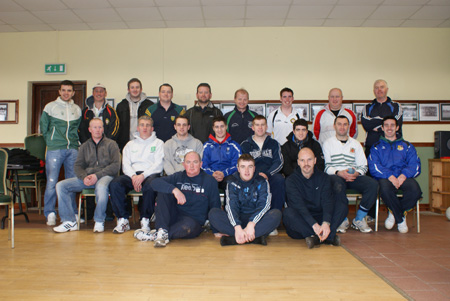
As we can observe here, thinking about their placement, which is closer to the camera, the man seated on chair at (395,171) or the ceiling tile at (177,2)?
the man seated on chair at (395,171)

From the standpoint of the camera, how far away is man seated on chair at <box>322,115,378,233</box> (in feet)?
12.2

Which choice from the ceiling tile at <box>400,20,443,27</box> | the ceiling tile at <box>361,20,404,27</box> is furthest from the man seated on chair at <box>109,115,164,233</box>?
the ceiling tile at <box>400,20,443,27</box>

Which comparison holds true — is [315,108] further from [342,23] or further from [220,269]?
[220,269]

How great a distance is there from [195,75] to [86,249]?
365 centimetres

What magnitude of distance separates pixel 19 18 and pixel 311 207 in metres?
5.28

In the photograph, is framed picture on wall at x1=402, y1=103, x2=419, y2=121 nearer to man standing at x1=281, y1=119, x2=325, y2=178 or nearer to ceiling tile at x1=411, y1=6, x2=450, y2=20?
ceiling tile at x1=411, y1=6, x2=450, y2=20

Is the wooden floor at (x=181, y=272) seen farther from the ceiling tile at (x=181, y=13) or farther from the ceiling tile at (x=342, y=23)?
the ceiling tile at (x=342, y=23)

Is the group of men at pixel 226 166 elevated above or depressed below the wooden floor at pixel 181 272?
above

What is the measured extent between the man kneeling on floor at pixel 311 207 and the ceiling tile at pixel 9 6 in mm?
4628

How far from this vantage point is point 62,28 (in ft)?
19.0

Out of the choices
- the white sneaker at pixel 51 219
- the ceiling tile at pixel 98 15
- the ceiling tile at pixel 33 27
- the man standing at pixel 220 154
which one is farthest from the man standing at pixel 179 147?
the ceiling tile at pixel 33 27

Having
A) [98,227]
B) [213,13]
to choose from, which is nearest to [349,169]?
[98,227]

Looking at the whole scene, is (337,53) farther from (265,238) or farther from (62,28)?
(62,28)

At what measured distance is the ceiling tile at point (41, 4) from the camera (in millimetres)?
4816
